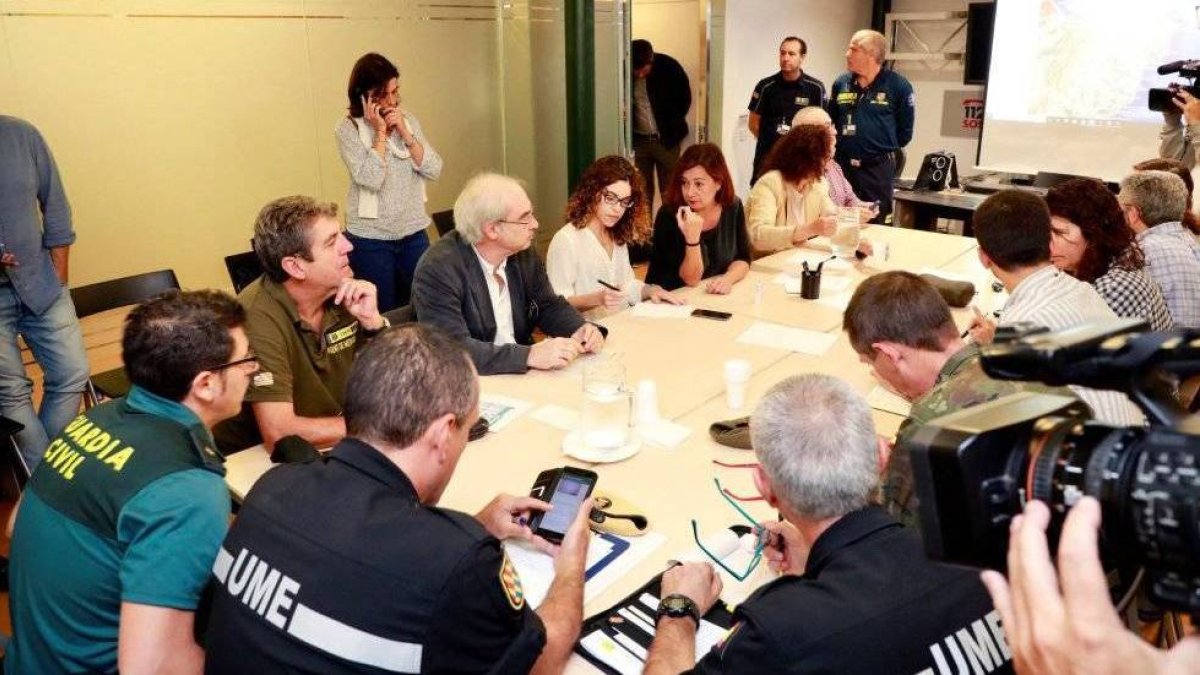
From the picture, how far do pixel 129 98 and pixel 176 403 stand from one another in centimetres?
316

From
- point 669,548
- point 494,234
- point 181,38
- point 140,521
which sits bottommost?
point 669,548

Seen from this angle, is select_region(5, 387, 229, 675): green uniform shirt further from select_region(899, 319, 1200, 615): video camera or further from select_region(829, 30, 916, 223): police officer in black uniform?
select_region(829, 30, 916, 223): police officer in black uniform

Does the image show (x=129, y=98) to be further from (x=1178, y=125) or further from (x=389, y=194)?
(x=1178, y=125)

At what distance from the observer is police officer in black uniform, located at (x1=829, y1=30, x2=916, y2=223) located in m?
6.05

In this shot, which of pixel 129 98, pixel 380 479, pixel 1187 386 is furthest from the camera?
pixel 129 98

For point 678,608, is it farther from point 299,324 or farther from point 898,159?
point 898,159

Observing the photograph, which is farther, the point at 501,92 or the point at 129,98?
the point at 501,92

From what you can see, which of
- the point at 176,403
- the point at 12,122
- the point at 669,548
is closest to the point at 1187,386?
the point at 669,548

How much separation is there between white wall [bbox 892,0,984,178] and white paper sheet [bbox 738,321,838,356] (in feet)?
17.4

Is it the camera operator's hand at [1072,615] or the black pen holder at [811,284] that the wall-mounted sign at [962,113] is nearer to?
the black pen holder at [811,284]

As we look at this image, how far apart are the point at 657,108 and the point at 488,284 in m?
4.15

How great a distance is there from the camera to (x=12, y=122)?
3.23 m

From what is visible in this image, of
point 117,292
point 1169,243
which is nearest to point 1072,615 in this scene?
point 1169,243

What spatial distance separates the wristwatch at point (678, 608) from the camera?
1564 mm
